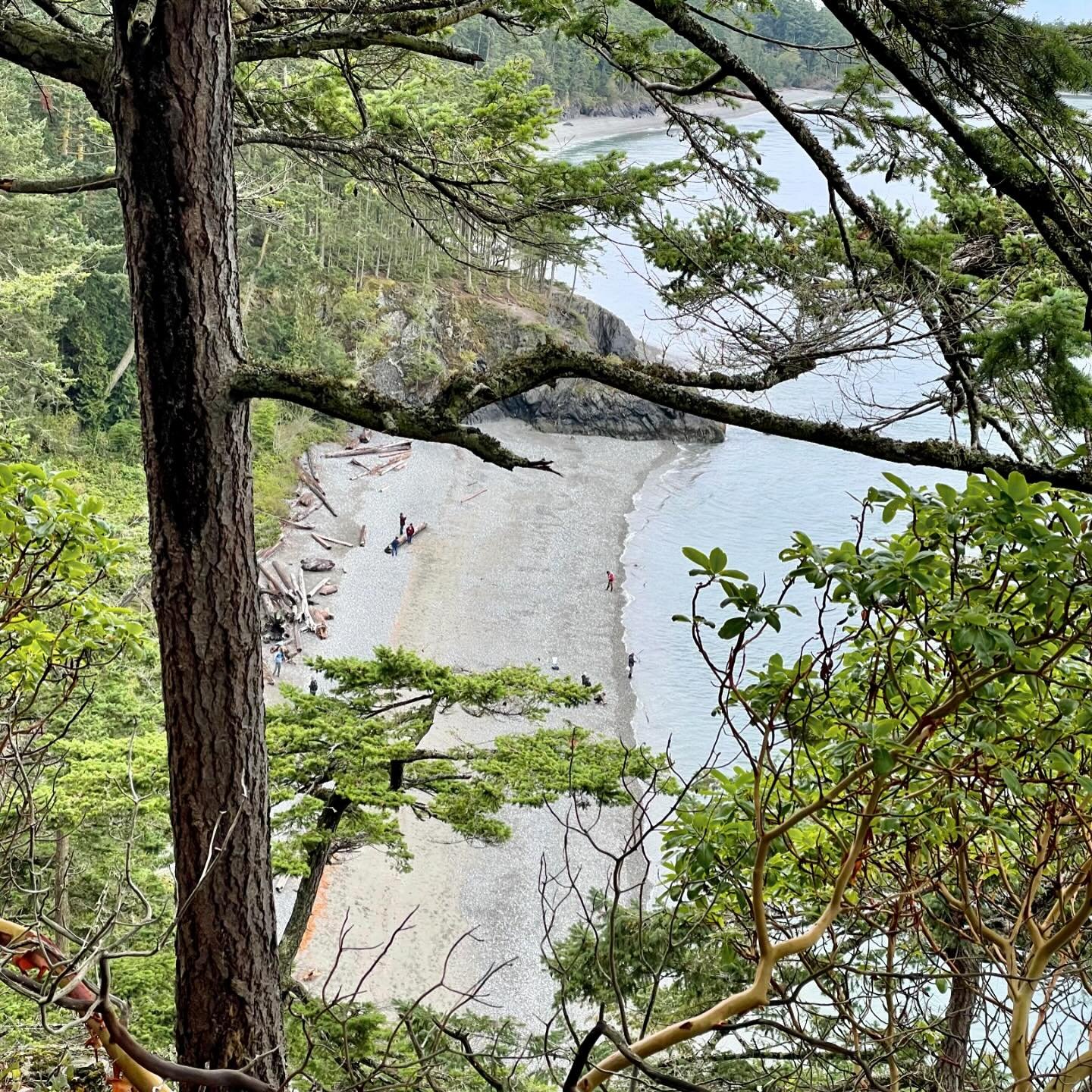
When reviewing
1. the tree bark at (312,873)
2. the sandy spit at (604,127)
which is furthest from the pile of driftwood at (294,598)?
the sandy spit at (604,127)

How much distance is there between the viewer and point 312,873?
17.0ft

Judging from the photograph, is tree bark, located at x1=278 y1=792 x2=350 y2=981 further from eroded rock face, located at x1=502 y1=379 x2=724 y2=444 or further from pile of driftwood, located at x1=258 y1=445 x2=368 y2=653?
eroded rock face, located at x1=502 y1=379 x2=724 y2=444

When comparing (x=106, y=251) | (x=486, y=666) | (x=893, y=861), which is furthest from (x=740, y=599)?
(x=106, y=251)

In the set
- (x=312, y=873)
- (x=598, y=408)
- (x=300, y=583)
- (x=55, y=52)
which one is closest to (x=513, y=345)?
(x=598, y=408)

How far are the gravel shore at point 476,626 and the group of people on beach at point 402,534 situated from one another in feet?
0.58

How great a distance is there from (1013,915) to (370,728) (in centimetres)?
367

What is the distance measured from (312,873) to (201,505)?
3.27 metres

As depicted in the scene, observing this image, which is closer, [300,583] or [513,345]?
[300,583]

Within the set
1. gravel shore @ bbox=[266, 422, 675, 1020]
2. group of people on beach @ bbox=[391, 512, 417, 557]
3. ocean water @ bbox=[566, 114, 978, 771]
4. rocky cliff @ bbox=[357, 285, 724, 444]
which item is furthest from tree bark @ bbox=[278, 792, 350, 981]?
rocky cliff @ bbox=[357, 285, 724, 444]

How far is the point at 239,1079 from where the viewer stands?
4.91 feet

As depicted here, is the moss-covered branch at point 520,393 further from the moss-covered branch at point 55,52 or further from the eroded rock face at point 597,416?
the eroded rock face at point 597,416

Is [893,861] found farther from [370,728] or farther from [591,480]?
[591,480]

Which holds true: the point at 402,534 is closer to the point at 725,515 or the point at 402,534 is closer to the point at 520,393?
the point at 725,515

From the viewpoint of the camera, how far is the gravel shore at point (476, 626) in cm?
963
